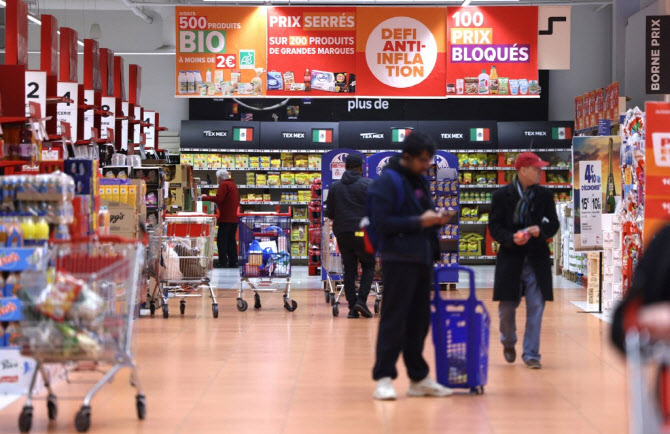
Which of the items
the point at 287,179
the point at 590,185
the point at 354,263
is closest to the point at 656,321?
the point at 354,263

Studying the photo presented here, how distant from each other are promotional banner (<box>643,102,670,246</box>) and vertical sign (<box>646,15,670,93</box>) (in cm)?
674

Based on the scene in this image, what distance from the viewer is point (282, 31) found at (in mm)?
13305

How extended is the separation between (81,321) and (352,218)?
532 centimetres

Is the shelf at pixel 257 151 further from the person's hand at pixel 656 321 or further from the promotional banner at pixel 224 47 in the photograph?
the person's hand at pixel 656 321

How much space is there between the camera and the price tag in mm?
10648

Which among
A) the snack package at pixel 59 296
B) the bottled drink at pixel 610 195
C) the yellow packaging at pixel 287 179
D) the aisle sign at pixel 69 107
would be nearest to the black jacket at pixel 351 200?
the bottled drink at pixel 610 195

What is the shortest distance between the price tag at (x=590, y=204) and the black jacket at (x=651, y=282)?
8.16 meters

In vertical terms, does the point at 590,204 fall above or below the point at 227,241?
above

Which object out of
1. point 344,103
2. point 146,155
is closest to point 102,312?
point 146,155

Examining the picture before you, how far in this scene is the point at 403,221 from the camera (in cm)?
579

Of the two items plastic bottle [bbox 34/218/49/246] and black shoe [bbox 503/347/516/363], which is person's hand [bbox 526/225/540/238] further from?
plastic bottle [bbox 34/218/49/246]

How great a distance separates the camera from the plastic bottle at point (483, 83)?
13398 mm

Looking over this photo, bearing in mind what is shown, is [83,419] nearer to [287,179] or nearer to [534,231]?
[534,231]

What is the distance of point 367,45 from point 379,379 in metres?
8.04
